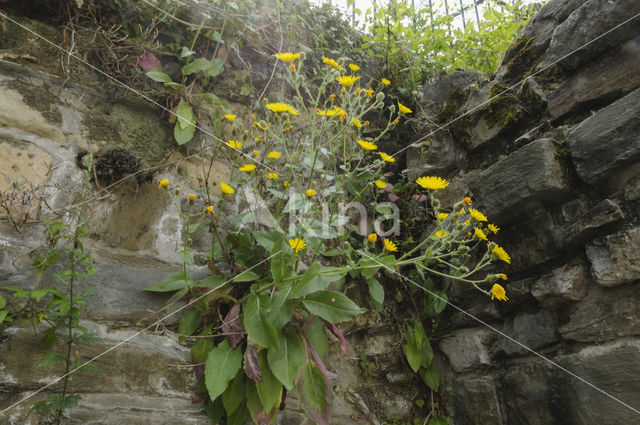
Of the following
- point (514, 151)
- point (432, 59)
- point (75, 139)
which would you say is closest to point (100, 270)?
point (75, 139)

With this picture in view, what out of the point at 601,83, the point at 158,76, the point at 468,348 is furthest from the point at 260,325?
the point at 601,83

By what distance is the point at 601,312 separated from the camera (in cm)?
122

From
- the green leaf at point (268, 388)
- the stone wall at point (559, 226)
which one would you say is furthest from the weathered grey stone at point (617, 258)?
the green leaf at point (268, 388)

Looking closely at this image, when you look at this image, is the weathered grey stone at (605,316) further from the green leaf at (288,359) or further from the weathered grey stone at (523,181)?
the green leaf at (288,359)

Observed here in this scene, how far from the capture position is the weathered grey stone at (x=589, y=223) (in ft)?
4.04

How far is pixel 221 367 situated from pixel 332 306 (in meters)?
0.39

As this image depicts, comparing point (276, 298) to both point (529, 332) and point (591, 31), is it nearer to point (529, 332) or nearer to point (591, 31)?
point (529, 332)

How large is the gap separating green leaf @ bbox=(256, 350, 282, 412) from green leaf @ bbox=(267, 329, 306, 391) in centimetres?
4

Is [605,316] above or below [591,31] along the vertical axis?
below

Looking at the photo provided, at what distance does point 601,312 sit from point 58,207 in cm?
184

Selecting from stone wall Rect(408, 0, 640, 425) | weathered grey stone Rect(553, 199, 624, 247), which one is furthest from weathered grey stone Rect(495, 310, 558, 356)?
weathered grey stone Rect(553, 199, 624, 247)

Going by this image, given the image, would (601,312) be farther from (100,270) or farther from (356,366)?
(100,270)

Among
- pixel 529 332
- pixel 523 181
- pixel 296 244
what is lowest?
pixel 529 332

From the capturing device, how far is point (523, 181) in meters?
1.45
